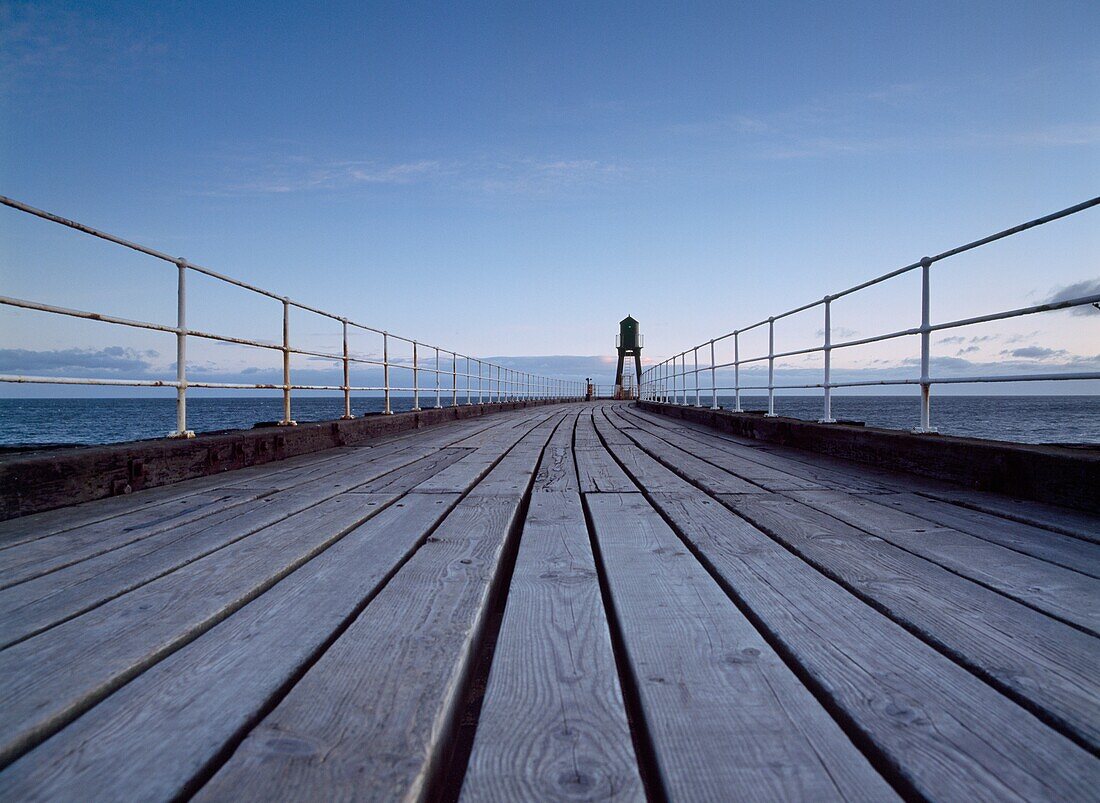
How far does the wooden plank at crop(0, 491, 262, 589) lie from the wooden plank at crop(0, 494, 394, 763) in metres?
0.33

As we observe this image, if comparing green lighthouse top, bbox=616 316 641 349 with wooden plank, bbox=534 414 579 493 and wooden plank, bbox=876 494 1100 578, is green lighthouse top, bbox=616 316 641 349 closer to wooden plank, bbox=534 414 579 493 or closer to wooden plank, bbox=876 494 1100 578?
wooden plank, bbox=534 414 579 493

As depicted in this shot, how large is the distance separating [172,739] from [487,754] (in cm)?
36

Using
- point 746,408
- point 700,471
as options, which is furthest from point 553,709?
point 746,408

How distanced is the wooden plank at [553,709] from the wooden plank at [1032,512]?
1.40 metres

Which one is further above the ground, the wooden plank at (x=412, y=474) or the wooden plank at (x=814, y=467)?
the wooden plank at (x=814, y=467)

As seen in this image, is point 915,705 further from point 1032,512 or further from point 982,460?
point 982,460

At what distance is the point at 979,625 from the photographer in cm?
100

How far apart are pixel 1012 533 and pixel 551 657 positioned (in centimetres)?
146

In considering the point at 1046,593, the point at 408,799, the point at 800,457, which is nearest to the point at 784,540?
the point at 1046,593

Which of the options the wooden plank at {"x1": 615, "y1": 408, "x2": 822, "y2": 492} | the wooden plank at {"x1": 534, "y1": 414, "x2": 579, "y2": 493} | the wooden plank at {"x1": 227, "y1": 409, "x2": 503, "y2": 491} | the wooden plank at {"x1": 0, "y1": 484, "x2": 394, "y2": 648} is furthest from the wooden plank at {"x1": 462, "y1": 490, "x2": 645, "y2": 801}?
the wooden plank at {"x1": 227, "y1": 409, "x2": 503, "y2": 491}

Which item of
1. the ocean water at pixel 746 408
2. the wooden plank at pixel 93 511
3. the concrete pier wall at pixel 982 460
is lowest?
the ocean water at pixel 746 408

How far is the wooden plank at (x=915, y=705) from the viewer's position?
0.61 metres

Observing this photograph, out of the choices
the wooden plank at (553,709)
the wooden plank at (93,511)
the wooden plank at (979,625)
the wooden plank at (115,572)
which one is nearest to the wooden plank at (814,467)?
the wooden plank at (979,625)

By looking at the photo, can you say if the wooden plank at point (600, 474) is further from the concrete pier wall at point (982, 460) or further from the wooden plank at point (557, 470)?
the concrete pier wall at point (982, 460)
